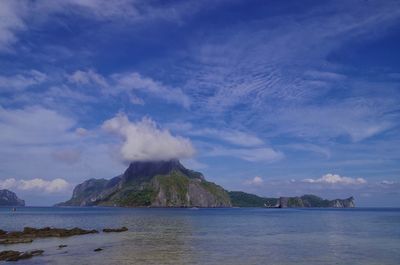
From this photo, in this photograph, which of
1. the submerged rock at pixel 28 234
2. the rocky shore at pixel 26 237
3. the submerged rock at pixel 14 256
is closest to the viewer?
the submerged rock at pixel 14 256

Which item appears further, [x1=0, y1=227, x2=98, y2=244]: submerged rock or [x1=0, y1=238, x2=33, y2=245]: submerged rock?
[x1=0, y1=227, x2=98, y2=244]: submerged rock

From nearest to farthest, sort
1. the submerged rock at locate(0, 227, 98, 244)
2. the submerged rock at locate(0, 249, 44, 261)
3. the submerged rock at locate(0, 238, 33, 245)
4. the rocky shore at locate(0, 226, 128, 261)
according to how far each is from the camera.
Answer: the submerged rock at locate(0, 249, 44, 261), the rocky shore at locate(0, 226, 128, 261), the submerged rock at locate(0, 238, 33, 245), the submerged rock at locate(0, 227, 98, 244)

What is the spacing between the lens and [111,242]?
69125mm

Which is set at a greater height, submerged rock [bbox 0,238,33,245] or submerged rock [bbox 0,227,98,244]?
submerged rock [bbox 0,227,98,244]

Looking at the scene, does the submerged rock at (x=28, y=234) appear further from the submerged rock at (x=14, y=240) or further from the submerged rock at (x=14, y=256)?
the submerged rock at (x=14, y=256)

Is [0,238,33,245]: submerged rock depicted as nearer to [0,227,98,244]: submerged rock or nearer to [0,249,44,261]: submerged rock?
[0,227,98,244]: submerged rock

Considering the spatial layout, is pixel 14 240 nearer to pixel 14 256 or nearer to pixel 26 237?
pixel 26 237

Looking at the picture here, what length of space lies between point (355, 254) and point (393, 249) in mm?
8156

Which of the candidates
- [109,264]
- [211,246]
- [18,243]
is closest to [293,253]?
[211,246]

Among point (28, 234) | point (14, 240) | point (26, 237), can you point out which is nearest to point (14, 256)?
point (14, 240)

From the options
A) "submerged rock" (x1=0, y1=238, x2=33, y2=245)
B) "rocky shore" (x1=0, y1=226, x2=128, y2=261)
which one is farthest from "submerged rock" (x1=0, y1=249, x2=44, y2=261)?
"submerged rock" (x1=0, y1=238, x2=33, y2=245)

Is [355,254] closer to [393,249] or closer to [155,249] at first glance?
[393,249]

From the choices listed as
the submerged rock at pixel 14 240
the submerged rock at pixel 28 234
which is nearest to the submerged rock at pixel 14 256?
the submerged rock at pixel 14 240

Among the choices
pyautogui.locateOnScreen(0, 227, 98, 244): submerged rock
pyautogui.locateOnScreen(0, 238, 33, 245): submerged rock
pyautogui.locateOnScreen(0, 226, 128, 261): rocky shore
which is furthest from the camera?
pyautogui.locateOnScreen(0, 227, 98, 244): submerged rock
